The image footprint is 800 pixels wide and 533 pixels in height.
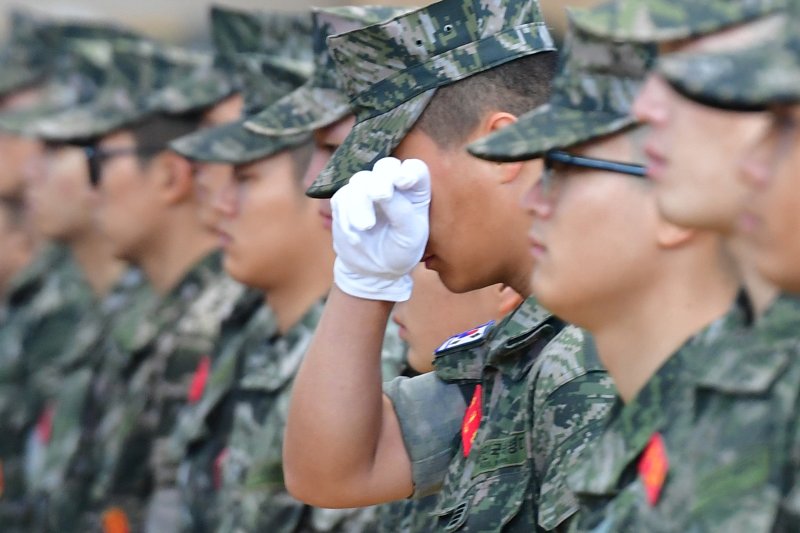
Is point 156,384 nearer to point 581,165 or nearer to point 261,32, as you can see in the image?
point 261,32

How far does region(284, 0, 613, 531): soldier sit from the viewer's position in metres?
3.32

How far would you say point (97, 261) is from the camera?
812cm

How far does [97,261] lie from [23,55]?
1771 millimetres

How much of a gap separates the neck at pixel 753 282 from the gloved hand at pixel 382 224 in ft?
3.12

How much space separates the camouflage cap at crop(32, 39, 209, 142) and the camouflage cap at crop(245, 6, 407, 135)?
1.96 m

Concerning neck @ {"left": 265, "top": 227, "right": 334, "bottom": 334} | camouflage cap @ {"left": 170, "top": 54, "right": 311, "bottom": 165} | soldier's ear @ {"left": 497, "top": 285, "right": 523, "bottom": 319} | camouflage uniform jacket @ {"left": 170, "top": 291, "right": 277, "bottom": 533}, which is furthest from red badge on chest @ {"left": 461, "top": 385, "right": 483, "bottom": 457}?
camouflage uniform jacket @ {"left": 170, "top": 291, "right": 277, "bottom": 533}

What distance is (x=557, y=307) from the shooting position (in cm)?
274

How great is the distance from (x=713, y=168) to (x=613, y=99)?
1.20 feet

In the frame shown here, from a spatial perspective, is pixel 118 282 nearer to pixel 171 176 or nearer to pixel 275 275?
pixel 171 176

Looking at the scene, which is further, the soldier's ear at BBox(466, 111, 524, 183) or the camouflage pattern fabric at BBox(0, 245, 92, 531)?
the camouflage pattern fabric at BBox(0, 245, 92, 531)

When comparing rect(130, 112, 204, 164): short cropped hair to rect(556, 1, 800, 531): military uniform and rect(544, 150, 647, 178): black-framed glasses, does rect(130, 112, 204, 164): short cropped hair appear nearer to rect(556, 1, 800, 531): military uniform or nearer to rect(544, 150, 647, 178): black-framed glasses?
rect(544, 150, 647, 178): black-framed glasses

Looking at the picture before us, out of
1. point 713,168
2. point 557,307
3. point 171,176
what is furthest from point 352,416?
point 171,176

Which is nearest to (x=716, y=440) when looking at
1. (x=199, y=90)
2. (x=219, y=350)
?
(x=219, y=350)

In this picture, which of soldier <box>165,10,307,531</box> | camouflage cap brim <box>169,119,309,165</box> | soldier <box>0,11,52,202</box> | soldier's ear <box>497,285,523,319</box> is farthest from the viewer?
soldier <box>0,11,52,202</box>
